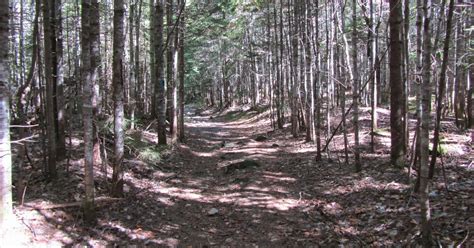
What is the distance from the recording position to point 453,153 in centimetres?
955

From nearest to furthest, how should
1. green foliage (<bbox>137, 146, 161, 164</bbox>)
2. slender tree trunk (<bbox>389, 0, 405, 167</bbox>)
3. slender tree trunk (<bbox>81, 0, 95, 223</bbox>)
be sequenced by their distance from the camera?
slender tree trunk (<bbox>81, 0, 95, 223</bbox>), slender tree trunk (<bbox>389, 0, 405, 167</bbox>), green foliage (<bbox>137, 146, 161, 164</bbox>)

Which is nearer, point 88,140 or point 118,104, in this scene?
point 88,140

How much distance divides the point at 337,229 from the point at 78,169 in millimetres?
5907

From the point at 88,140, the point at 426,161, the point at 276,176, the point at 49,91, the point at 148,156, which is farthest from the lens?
the point at 148,156

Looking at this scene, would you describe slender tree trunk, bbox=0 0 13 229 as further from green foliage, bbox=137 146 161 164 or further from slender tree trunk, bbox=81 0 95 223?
green foliage, bbox=137 146 161 164

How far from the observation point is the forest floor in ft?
20.1

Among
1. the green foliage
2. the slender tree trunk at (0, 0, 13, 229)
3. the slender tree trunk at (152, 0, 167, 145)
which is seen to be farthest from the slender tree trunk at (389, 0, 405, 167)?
the slender tree trunk at (0, 0, 13, 229)

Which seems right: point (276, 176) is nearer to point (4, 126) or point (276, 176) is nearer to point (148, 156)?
point (148, 156)

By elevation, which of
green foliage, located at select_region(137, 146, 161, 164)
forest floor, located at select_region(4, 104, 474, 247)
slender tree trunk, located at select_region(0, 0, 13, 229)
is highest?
slender tree trunk, located at select_region(0, 0, 13, 229)

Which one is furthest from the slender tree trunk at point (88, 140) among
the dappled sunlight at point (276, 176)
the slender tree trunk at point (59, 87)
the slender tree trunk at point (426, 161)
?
the slender tree trunk at point (426, 161)

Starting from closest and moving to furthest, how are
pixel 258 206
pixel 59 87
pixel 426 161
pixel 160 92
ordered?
1. pixel 426 161
2. pixel 258 206
3. pixel 59 87
4. pixel 160 92

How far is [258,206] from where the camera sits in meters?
8.23

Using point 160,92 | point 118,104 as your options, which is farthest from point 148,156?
point 118,104

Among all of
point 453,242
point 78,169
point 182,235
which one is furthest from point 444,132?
point 78,169
